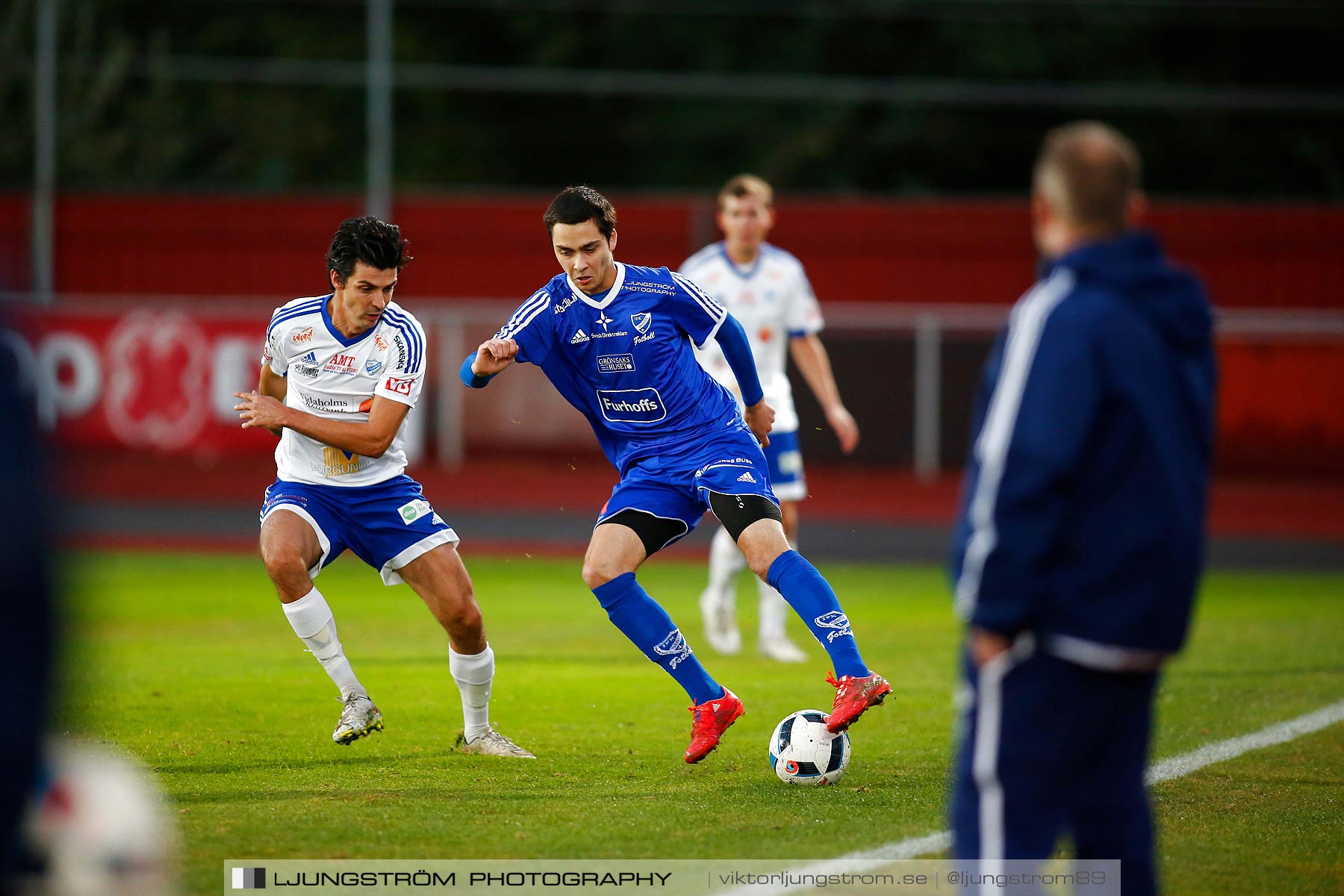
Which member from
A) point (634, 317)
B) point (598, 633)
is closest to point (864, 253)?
point (598, 633)

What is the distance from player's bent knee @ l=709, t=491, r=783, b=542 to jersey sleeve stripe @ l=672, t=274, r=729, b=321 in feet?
2.69

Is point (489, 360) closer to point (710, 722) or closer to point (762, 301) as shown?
point (710, 722)

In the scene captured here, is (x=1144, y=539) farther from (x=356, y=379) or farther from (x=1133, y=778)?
(x=356, y=379)

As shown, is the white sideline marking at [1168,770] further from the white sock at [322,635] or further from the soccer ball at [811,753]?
the white sock at [322,635]

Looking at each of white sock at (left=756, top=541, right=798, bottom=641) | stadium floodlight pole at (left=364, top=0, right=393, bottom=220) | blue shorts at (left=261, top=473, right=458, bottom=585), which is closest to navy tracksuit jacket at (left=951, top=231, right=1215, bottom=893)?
blue shorts at (left=261, top=473, right=458, bottom=585)

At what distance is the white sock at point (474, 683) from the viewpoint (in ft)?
19.8

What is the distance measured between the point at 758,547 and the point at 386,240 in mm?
1901

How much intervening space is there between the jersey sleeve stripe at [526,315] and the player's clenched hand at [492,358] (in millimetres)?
297

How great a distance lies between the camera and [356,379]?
614cm

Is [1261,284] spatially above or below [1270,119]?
below

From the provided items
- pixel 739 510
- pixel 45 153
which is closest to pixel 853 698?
pixel 739 510

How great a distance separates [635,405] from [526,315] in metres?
0.57

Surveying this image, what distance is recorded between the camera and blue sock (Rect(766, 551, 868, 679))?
553cm

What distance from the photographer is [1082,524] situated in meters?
3.02
